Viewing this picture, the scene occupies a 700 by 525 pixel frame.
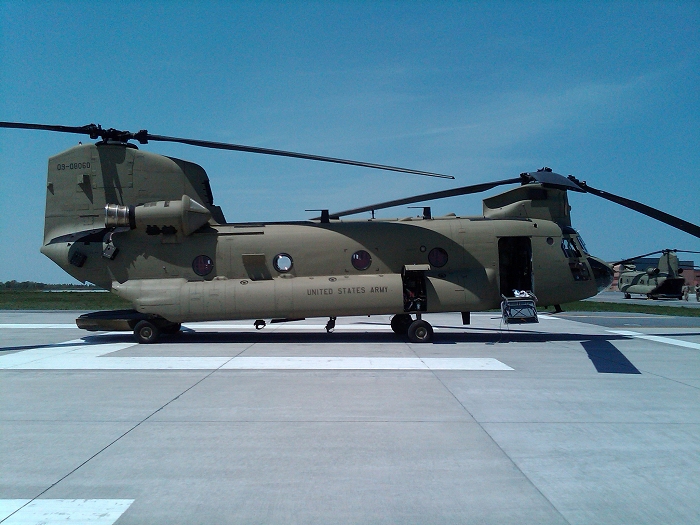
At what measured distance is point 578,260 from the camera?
1288 cm

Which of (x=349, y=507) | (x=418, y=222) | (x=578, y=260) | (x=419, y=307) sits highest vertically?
(x=418, y=222)

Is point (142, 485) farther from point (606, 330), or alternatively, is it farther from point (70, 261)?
point (606, 330)

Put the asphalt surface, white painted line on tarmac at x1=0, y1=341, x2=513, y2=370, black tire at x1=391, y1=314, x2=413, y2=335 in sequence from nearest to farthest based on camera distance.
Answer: the asphalt surface → white painted line on tarmac at x1=0, y1=341, x2=513, y2=370 → black tire at x1=391, y1=314, x2=413, y2=335

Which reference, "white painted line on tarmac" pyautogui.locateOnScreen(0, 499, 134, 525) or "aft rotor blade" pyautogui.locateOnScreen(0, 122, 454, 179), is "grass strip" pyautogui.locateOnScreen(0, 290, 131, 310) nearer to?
"aft rotor blade" pyautogui.locateOnScreen(0, 122, 454, 179)

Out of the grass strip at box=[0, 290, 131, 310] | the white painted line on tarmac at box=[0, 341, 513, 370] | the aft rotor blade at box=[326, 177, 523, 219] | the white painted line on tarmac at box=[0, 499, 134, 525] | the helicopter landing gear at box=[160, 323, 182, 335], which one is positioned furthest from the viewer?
the grass strip at box=[0, 290, 131, 310]

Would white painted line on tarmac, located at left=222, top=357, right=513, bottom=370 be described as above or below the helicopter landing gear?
below

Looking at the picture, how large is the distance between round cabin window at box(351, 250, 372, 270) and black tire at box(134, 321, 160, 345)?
5.07 m

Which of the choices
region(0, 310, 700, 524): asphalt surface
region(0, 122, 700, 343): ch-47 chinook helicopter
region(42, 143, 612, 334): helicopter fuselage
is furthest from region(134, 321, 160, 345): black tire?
region(0, 310, 700, 524): asphalt surface

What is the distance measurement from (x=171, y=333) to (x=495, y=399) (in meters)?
9.79

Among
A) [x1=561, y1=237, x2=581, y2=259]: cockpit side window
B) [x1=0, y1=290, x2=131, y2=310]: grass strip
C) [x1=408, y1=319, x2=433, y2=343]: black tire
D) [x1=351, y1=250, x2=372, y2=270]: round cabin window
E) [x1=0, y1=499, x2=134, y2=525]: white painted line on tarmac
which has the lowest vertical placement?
[x1=0, y1=499, x2=134, y2=525]: white painted line on tarmac

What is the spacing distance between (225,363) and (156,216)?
4.88 meters

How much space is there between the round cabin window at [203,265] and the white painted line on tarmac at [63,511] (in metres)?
9.04

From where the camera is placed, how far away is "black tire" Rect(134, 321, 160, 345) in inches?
480

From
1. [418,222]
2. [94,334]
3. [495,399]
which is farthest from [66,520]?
[94,334]
